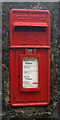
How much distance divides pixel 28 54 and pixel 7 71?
0.36m

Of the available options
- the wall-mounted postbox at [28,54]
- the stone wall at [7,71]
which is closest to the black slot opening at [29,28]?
the wall-mounted postbox at [28,54]

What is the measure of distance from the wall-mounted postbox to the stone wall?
76 mm

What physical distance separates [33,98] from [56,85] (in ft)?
1.21

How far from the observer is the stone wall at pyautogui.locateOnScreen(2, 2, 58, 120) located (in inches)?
99.3

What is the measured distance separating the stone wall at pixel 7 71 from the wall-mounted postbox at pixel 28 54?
0.08 m

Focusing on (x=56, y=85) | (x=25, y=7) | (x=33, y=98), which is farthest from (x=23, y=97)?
(x=25, y=7)

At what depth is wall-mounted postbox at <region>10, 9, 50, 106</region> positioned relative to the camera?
2475 mm

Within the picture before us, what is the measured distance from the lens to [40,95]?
256cm

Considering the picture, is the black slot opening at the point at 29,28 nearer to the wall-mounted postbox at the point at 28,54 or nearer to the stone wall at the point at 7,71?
the wall-mounted postbox at the point at 28,54

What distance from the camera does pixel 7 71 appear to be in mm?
2545

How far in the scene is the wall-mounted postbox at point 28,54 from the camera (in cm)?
247

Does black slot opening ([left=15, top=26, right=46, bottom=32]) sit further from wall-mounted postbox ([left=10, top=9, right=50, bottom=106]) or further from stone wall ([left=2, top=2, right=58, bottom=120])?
stone wall ([left=2, top=2, right=58, bottom=120])

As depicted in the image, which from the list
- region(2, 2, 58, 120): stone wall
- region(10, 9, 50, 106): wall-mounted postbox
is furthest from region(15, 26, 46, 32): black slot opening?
region(2, 2, 58, 120): stone wall

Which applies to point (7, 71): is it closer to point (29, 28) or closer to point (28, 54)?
point (28, 54)
